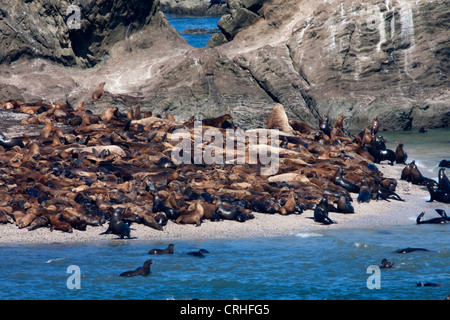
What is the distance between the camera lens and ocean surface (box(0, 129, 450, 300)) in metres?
7.92

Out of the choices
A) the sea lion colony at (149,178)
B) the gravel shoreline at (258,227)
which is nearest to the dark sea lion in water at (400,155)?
the sea lion colony at (149,178)

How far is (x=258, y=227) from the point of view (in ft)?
35.0

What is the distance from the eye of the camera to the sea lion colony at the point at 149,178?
→ 1055cm

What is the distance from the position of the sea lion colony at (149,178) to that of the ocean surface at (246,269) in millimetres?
844

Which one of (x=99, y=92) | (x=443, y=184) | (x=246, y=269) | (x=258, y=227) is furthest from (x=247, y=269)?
(x=99, y=92)

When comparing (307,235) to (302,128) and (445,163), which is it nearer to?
(445,163)

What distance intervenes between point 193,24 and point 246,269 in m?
51.6

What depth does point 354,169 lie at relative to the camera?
14.2 metres

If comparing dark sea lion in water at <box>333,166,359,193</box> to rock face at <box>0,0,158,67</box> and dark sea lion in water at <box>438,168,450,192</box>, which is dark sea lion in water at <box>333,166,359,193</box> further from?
rock face at <box>0,0,158,67</box>

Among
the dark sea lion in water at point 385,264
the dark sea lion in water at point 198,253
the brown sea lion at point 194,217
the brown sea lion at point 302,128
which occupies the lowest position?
the dark sea lion in water at point 385,264

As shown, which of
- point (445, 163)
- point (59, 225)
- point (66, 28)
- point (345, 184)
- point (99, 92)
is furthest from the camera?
point (66, 28)

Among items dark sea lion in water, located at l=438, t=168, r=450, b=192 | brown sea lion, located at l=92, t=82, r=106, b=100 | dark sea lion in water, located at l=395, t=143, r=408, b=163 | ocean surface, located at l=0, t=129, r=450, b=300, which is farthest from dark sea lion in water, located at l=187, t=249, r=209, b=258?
brown sea lion, located at l=92, t=82, r=106, b=100

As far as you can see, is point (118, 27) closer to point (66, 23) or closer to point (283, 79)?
point (66, 23)

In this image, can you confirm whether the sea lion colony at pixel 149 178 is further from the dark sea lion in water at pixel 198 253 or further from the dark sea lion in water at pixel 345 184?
the dark sea lion in water at pixel 198 253
